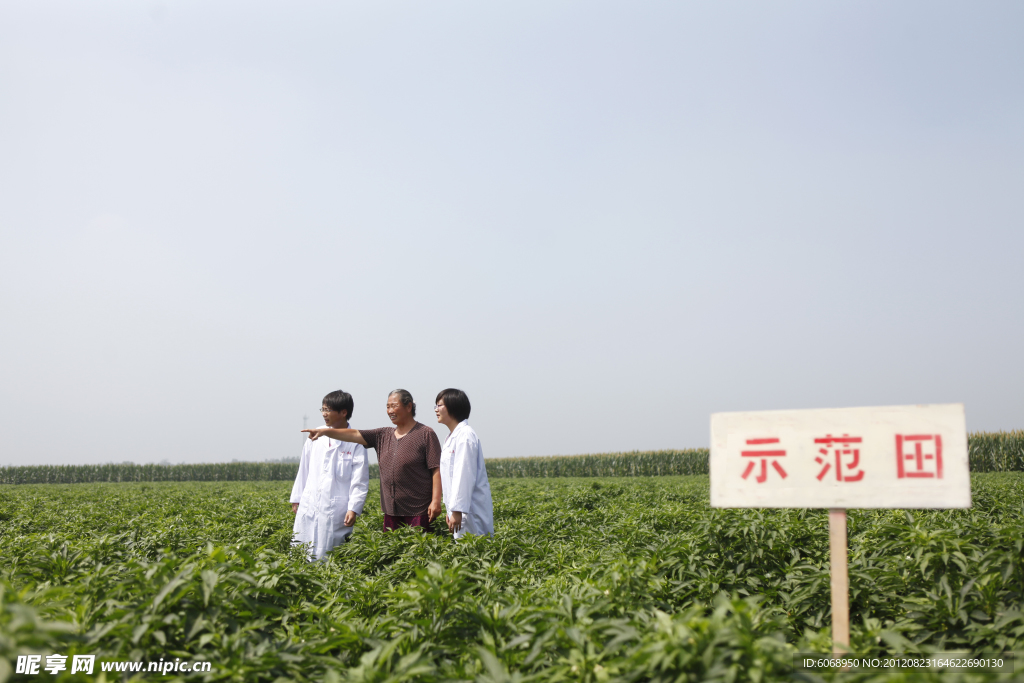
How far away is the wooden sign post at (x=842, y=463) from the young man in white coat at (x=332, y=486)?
10.8 ft

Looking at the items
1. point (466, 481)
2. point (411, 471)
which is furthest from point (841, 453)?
point (411, 471)

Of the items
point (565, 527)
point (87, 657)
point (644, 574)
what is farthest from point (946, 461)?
point (565, 527)

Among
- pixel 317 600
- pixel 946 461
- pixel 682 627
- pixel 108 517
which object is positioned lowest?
pixel 108 517

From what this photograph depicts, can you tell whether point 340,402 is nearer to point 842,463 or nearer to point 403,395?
point 403,395

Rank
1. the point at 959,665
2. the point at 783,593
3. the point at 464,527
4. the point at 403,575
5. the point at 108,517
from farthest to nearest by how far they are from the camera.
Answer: the point at 108,517 < the point at 464,527 < the point at 403,575 < the point at 783,593 < the point at 959,665

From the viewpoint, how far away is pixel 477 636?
2535 millimetres

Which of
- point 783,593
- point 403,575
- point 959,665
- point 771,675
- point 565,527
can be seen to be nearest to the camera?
point 771,675

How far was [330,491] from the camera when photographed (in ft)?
17.0

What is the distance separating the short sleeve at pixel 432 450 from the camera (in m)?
4.96

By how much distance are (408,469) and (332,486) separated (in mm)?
771

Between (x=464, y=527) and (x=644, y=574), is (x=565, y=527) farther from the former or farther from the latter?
(x=644, y=574)

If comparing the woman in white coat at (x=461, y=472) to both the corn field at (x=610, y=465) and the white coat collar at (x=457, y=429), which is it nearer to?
Answer: the white coat collar at (x=457, y=429)

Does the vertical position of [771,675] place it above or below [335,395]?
below

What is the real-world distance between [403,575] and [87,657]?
1840 mm
